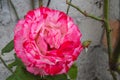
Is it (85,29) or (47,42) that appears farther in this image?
(85,29)

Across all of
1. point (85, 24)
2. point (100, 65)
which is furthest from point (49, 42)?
point (100, 65)

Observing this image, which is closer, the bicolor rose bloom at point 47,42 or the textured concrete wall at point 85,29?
the bicolor rose bloom at point 47,42

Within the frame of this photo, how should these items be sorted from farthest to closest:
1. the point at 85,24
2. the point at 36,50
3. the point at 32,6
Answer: the point at 85,24 → the point at 32,6 → the point at 36,50

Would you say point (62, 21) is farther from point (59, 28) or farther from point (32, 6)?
point (32, 6)

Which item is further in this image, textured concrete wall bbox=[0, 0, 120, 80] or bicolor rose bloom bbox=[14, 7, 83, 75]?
textured concrete wall bbox=[0, 0, 120, 80]
